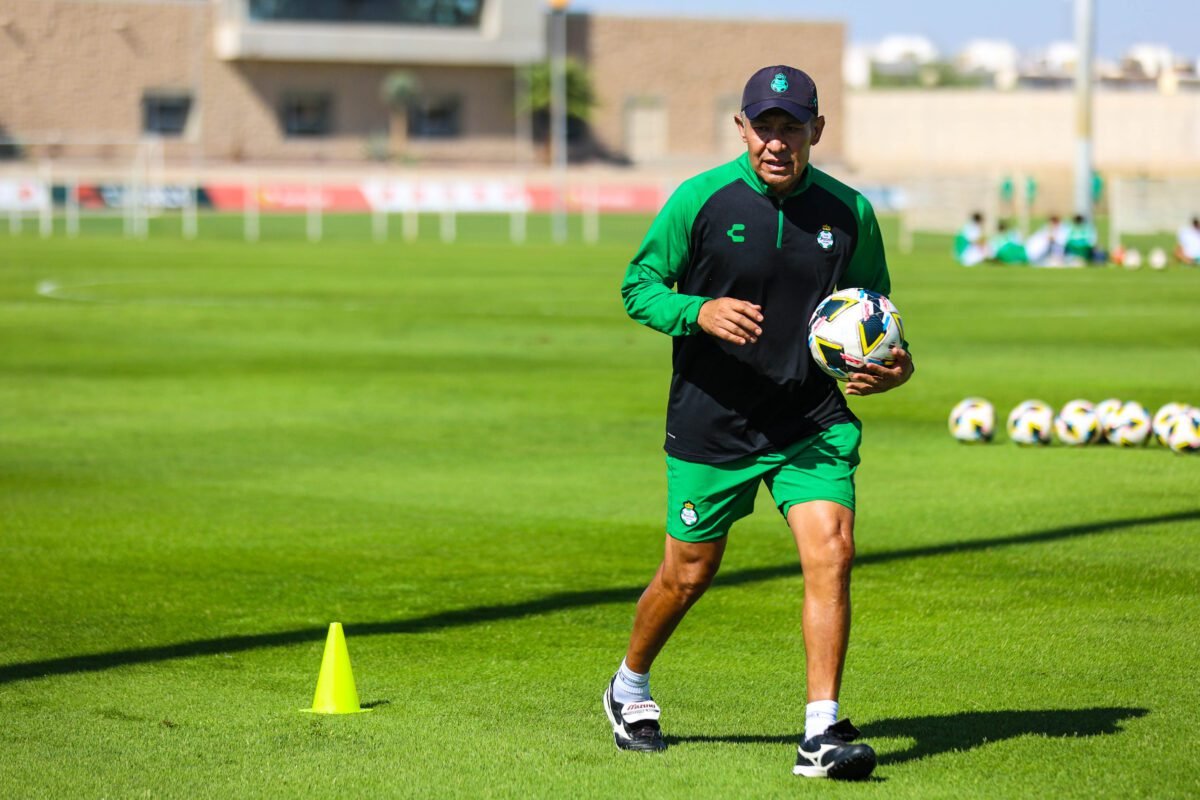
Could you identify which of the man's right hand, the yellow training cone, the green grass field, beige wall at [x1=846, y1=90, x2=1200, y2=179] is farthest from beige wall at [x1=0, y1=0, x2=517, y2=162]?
the man's right hand

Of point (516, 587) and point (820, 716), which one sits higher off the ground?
point (820, 716)

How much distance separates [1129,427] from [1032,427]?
0.71 m

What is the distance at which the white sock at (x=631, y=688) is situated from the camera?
6312mm

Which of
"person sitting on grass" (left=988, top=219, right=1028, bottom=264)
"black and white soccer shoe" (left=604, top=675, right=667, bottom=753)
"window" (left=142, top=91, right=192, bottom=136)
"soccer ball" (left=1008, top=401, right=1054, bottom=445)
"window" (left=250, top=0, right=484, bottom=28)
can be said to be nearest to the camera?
"black and white soccer shoe" (left=604, top=675, right=667, bottom=753)

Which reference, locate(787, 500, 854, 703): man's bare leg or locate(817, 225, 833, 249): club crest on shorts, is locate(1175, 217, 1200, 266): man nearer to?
locate(817, 225, 833, 249): club crest on shorts

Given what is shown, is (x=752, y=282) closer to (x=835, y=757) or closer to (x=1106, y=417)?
(x=835, y=757)

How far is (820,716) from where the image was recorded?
583 cm

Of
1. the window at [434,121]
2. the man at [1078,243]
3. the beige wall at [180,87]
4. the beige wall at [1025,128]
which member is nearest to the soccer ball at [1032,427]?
the man at [1078,243]

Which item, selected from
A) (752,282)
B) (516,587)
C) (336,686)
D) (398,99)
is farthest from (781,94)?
(398,99)

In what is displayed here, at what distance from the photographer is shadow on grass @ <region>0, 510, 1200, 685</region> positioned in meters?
7.59

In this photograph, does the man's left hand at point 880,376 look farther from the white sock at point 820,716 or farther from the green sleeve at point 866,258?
the white sock at point 820,716

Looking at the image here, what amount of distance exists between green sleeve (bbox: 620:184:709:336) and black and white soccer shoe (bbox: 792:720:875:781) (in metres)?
1.36

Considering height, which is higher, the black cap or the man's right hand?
the black cap

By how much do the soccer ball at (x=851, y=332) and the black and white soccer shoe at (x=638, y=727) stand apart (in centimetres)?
129
